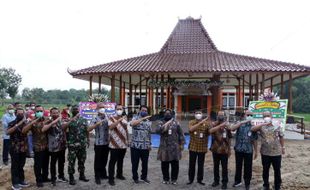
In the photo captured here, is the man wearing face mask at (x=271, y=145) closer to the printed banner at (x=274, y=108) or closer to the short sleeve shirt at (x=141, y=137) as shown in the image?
the printed banner at (x=274, y=108)

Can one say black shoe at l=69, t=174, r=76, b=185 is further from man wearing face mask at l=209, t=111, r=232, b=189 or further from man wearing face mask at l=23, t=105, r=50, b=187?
man wearing face mask at l=209, t=111, r=232, b=189

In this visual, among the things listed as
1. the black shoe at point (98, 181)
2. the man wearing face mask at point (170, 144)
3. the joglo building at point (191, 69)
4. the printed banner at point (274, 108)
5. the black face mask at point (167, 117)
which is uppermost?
the joglo building at point (191, 69)

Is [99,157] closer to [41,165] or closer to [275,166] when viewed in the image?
[41,165]

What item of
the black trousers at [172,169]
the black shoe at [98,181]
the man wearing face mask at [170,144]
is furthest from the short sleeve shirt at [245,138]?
the black shoe at [98,181]

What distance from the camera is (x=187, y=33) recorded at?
18.4 metres

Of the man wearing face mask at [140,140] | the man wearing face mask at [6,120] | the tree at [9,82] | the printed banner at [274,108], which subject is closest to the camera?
the man wearing face mask at [140,140]

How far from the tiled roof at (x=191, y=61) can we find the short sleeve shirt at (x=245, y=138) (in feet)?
24.2

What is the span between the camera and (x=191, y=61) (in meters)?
14.7

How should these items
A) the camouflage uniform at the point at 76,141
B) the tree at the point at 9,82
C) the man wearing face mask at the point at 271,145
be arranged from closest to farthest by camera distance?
the man wearing face mask at the point at 271,145, the camouflage uniform at the point at 76,141, the tree at the point at 9,82

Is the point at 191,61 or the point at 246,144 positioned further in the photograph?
the point at 191,61

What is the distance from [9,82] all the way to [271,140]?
37279 millimetres

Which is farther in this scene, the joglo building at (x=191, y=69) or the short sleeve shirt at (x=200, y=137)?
the joglo building at (x=191, y=69)

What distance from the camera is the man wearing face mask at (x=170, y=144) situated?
6113 millimetres

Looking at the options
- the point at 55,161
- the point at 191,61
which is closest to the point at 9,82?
the point at 191,61
